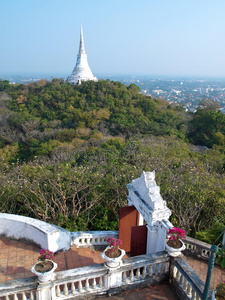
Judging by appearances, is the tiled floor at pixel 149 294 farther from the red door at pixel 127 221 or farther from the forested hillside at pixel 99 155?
the forested hillside at pixel 99 155

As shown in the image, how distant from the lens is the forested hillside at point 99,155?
9.45 meters

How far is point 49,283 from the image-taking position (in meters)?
4.50

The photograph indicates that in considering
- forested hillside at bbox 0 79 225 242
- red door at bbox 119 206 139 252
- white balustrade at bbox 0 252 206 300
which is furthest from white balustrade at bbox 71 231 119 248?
white balustrade at bbox 0 252 206 300

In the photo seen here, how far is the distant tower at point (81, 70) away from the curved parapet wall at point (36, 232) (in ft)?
137

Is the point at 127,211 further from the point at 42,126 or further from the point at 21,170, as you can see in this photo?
the point at 42,126

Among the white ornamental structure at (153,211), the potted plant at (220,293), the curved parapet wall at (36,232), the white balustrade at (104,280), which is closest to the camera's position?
the potted plant at (220,293)

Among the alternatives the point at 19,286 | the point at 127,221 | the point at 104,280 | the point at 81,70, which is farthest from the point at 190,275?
the point at 81,70

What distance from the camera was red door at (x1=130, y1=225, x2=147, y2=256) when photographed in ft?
20.8

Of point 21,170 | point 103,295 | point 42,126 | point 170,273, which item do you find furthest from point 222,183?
point 42,126

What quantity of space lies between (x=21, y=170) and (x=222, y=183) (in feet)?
31.4

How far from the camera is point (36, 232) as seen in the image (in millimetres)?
6699

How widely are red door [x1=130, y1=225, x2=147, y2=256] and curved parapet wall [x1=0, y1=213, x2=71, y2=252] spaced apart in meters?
1.77

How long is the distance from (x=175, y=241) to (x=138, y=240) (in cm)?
138

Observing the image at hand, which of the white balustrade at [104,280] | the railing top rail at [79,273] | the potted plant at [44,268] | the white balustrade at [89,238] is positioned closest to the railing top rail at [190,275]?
the white balustrade at [104,280]
